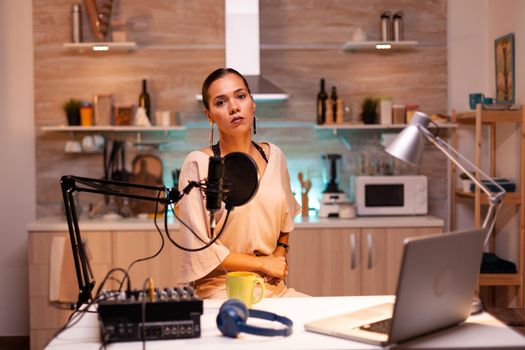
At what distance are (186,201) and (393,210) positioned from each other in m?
2.57

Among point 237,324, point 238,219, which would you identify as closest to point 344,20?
point 238,219

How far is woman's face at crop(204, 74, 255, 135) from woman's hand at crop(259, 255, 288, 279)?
477 millimetres

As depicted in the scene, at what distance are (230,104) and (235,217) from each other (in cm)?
41

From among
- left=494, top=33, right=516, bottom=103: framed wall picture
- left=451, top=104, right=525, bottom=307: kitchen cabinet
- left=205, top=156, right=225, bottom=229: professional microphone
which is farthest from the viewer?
left=494, top=33, right=516, bottom=103: framed wall picture

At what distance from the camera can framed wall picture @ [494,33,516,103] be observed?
472 cm

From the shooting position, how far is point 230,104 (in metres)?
2.71

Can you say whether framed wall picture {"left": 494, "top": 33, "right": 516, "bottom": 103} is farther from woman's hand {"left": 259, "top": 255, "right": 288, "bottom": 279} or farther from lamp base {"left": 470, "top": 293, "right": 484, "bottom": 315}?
lamp base {"left": 470, "top": 293, "right": 484, "bottom": 315}

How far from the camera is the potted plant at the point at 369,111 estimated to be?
503 cm

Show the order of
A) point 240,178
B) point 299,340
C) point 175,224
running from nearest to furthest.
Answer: point 299,340 → point 240,178 → point 175,224

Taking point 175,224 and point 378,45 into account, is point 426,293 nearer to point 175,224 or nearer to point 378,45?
point 175,224

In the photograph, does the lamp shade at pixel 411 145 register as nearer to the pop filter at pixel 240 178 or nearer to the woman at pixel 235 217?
the pop filter at pixel 240 178

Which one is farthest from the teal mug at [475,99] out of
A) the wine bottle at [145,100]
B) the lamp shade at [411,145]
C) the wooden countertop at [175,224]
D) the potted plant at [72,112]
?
the lamp shade at [411,145]

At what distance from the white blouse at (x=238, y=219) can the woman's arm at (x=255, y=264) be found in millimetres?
41

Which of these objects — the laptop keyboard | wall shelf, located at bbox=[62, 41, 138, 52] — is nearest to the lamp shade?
the laptop keyboard
